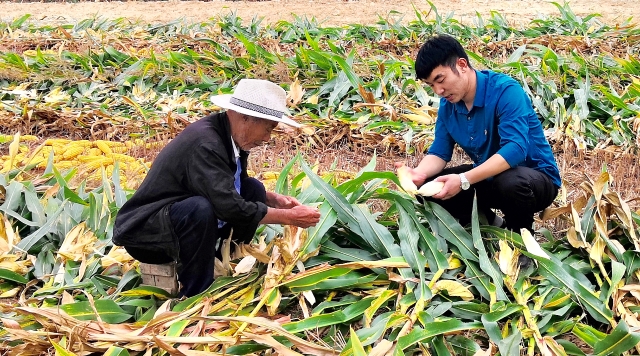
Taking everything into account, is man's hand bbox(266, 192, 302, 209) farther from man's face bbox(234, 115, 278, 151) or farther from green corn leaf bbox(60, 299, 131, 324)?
green corn leaf bbox(60, 299, 131, 324)

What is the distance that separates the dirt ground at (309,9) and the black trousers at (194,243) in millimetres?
7811

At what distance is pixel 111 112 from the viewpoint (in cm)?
584

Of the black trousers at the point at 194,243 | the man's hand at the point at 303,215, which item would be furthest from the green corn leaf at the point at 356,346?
the black trousers at the point at 194,243

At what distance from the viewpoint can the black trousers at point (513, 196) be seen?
9.17 ft

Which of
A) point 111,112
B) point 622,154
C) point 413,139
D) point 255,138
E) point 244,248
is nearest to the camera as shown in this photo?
point 255,138

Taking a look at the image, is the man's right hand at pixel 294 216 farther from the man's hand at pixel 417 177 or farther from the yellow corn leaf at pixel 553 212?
the yellow corn leaf at pixel 553 212

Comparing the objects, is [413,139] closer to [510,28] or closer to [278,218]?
[278,218]

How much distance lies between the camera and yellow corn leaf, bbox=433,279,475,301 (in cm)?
248

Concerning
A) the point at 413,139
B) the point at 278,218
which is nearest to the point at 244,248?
the point at 278,218

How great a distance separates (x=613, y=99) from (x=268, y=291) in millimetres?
3629

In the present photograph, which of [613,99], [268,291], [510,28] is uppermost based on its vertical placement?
[268,291]

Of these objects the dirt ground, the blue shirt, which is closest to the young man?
the blue shirt

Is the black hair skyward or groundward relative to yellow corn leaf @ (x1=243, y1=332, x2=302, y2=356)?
skyward

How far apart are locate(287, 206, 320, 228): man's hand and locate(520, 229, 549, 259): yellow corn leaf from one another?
0.83 metres
